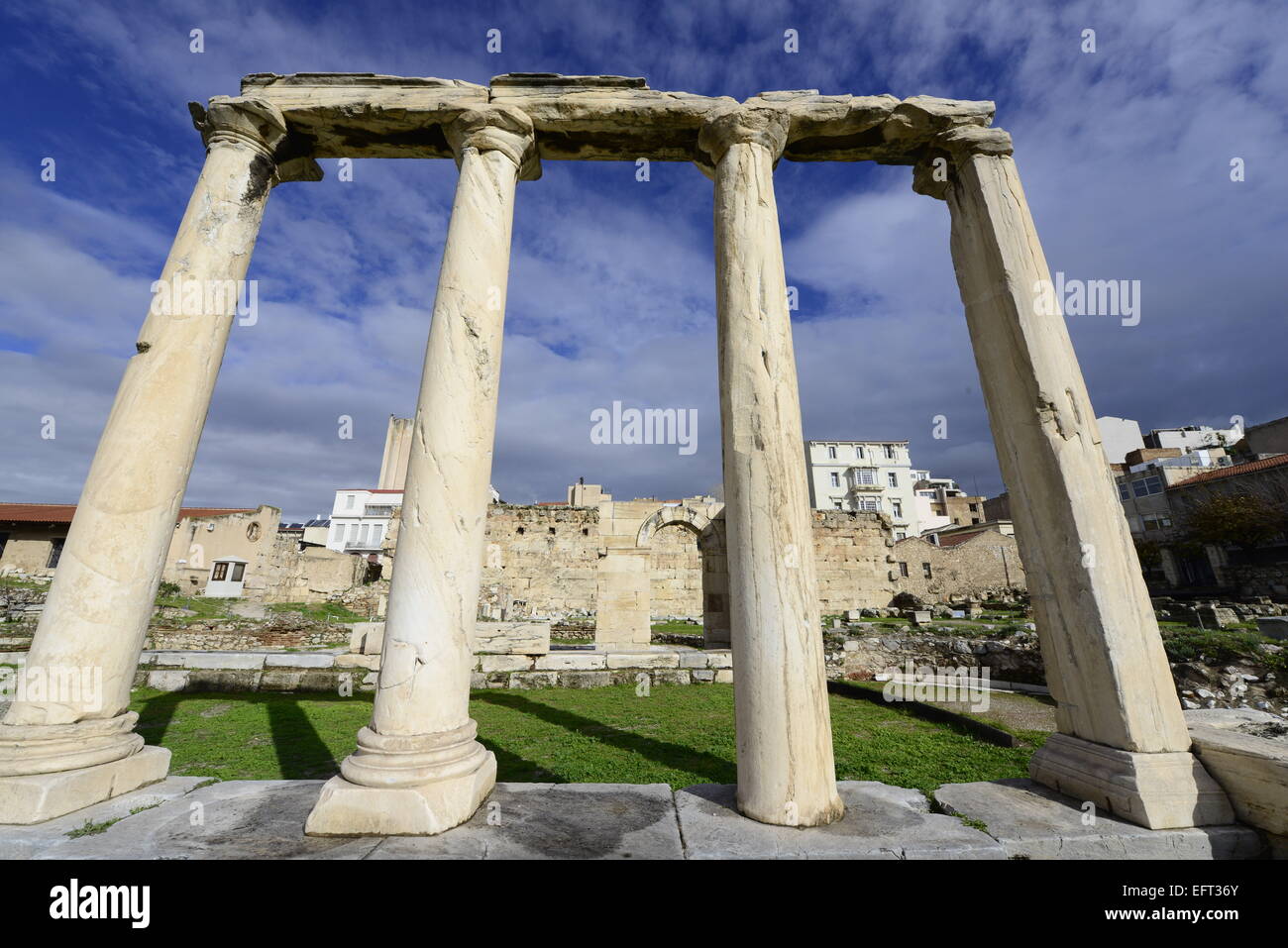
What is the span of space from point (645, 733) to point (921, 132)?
704 centimetres

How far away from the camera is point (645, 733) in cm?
640

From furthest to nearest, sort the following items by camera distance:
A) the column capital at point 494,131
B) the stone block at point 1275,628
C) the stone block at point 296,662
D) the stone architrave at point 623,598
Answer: the stone architrave at point 623,598 → the stone block at point 1275,628 → the stone block at point 296,662 → the column capital at point 494,131

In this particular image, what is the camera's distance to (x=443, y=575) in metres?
3.58

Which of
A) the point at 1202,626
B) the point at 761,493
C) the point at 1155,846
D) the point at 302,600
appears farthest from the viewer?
the point at 302,600

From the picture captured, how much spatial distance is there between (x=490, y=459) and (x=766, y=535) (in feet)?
6.81

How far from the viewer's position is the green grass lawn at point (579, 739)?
4.88 meters

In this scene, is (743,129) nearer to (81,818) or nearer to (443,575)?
(443,575)

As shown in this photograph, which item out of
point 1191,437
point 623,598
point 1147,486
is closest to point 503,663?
point 623,598

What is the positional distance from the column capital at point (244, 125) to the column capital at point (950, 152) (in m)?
6.25

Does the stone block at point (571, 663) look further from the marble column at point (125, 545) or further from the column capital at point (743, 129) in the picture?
the column capital at point (743, 129)

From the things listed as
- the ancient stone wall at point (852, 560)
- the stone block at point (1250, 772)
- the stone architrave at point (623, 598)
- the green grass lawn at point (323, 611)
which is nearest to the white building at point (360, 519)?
the green grass lawn at point (323, 611)
